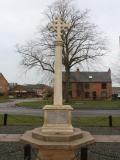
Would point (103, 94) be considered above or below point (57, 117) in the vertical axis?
above

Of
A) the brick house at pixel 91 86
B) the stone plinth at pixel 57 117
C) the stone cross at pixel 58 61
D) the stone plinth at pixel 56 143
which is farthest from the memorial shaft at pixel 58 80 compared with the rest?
the brick house at pixel 91 86

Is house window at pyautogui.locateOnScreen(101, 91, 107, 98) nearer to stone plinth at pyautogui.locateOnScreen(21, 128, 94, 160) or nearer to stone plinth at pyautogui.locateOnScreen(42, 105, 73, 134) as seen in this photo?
stone plinth at pyautogui.locateOnScreen(42, 105, 73, 134)

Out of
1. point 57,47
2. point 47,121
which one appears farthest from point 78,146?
point 57,47

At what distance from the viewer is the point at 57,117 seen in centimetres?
1172

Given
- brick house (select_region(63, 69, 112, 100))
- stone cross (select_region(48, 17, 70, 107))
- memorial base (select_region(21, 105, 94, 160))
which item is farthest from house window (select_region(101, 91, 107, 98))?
memorial base (select_region(21, 105, 94, 160))

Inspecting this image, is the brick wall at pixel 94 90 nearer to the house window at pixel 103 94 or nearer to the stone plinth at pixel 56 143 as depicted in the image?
Answer: the house window at pixel 103 94

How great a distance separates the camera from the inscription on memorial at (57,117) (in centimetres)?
1170

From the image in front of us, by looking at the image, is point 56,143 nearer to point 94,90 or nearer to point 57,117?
point 57,117

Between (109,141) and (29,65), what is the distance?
3696 centimetres

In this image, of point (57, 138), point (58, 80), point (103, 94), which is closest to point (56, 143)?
point (57, 138)

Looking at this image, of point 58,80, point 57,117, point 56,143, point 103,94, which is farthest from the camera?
point 103,94

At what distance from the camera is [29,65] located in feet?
166

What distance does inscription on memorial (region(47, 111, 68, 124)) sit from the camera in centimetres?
1170

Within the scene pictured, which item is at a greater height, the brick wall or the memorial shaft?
the brick wall
